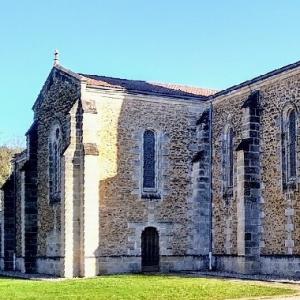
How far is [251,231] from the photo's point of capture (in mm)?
26250

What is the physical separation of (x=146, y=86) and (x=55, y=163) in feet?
19.3

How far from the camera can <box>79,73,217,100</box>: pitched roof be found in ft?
97.0

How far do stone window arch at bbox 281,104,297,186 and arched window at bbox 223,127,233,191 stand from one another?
3.62 metres

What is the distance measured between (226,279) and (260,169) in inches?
213

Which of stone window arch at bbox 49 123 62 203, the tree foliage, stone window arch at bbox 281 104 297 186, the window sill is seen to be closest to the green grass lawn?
stone window arch at bbox 281 104 297 186

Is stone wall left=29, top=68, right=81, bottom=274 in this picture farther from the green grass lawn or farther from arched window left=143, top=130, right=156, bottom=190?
the green grass lawn

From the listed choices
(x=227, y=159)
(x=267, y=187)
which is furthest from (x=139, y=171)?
(x=267, y=187)

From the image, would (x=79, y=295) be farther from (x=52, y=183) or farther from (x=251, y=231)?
(x=52, y=183)

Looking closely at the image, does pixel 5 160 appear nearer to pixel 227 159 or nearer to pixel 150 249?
pixel 150 249

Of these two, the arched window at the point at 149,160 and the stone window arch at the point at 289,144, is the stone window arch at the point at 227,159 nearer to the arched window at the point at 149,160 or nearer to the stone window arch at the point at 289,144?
the arched window at the point at 149,160

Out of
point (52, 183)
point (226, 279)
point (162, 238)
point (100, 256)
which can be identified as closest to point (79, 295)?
point (226, 279)

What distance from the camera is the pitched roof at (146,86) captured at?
29.6 meters

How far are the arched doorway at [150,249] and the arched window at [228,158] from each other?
4013mm

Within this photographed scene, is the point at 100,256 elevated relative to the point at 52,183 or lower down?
lower down
